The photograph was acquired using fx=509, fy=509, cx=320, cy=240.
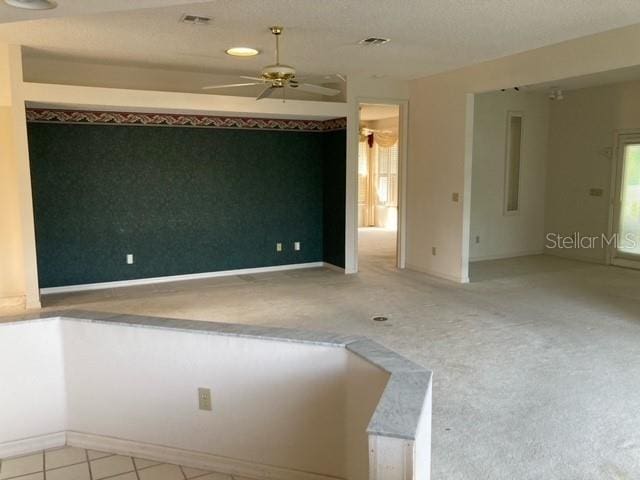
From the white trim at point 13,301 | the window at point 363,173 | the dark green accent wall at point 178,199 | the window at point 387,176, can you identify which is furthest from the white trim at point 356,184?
the window at point 363,173

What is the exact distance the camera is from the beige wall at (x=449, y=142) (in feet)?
17.5

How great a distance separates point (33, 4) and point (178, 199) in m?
4.19

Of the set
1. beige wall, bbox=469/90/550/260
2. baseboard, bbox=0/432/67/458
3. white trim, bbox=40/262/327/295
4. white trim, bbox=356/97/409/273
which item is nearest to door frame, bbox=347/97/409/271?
white trim, bbox=356/97/409/273

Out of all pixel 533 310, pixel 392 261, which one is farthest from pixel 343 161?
pixel 533 310

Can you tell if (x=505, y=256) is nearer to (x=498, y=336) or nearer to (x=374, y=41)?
(x=498, y=336)

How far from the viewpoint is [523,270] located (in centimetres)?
741

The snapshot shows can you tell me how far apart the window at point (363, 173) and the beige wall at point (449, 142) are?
5.50 m

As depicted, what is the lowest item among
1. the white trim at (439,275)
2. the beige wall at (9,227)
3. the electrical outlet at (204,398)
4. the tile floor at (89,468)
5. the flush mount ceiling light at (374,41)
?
the tile floor at (89,468)

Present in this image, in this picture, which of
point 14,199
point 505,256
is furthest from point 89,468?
point 505,256

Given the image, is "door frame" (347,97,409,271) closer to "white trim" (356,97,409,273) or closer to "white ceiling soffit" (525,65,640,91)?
"white trim" (356,97,409,273)

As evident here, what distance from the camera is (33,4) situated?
2572mm

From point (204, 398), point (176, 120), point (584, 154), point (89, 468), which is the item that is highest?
point (176, 120)

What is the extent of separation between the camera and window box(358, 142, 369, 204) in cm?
1291

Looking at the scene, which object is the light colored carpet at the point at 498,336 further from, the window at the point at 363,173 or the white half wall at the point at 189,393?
the window at the point at 363,173
